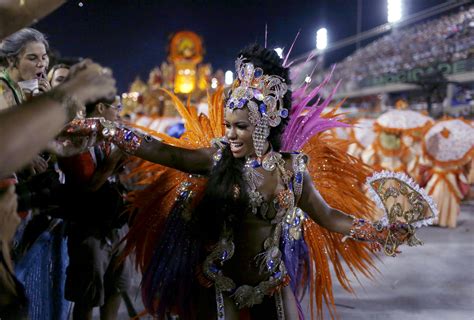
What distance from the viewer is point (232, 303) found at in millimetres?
2516

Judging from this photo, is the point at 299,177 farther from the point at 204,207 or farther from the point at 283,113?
Answer: the point at 204,207

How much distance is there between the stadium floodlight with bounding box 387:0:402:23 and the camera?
23.5m

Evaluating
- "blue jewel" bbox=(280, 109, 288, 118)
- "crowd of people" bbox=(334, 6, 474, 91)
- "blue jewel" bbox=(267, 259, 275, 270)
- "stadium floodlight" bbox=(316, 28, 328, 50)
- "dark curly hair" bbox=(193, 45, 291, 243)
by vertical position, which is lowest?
"blue jewel" bbox=(267, 259, 275, 270)

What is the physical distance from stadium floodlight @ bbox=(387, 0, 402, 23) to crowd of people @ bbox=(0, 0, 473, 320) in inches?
872

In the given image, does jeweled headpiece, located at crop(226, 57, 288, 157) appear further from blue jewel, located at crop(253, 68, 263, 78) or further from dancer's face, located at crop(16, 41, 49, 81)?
dancer's face, located at crop(16, 41, 49, 81)

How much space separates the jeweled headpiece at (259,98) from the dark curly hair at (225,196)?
57 mm

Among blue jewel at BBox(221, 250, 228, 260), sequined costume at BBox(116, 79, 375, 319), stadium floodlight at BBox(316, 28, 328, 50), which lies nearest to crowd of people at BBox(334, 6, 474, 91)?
stadium floodlight at BBox(316, 28, 328, 50)

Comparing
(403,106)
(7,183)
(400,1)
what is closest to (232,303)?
(7,183)

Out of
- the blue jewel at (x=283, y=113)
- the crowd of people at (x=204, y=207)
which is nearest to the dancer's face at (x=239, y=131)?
the crowd of people at (x=204, y=207)

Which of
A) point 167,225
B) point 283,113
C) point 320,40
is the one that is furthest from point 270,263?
point 320,40

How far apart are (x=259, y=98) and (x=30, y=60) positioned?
1.08 m

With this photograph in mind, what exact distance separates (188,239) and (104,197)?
733 mm

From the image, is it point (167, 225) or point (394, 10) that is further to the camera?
point (394, 10)

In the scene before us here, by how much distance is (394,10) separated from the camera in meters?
23.7
